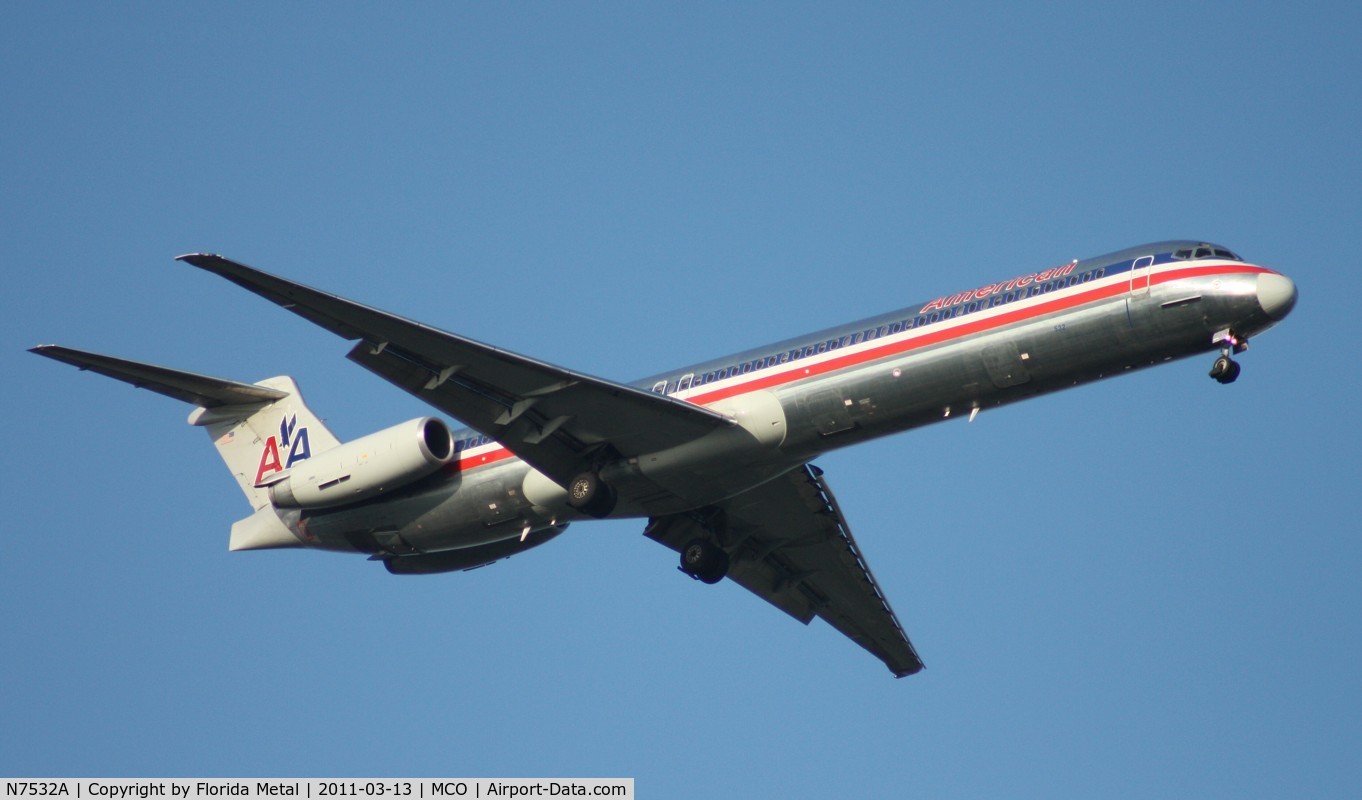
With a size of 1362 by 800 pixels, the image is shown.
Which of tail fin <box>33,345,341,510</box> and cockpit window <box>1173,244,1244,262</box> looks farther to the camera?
tail fin <box>33,345,341,510</box>

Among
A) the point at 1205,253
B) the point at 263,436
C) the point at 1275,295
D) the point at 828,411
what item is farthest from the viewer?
the point at 263,436

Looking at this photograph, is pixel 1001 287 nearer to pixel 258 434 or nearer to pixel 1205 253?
pixel 1205 253

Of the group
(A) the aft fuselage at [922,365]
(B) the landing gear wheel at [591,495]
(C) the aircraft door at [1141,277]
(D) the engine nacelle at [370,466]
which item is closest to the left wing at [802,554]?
(A) the aft fuselage at [922,365]

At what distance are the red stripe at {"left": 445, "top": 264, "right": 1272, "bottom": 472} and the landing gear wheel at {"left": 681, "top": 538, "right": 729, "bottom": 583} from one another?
444 cm

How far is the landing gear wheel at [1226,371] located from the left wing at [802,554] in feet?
25.9

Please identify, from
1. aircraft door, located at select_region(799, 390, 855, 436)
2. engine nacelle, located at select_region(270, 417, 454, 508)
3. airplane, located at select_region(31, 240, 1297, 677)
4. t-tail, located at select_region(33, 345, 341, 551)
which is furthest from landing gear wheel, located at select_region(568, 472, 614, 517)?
t-tail, located at select_region(33, 345, 341, 551)

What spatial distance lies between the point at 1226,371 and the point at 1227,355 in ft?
0.88

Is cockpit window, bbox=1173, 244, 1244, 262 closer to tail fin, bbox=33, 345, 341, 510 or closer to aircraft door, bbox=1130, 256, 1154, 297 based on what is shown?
aircraft door, bbox=1130, 256, 1154, 297

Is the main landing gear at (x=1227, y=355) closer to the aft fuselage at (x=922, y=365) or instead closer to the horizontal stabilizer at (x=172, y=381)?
the aft fuselage at (x=922, y=365)

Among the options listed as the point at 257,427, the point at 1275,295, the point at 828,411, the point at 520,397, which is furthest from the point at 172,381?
the point at 1275,295

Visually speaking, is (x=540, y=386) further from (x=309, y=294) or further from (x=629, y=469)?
(x=309, y=294)

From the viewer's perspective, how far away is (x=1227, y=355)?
24.4 m

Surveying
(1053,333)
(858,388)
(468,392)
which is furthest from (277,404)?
(1053,333)

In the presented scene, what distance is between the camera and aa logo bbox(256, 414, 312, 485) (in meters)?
31.9
